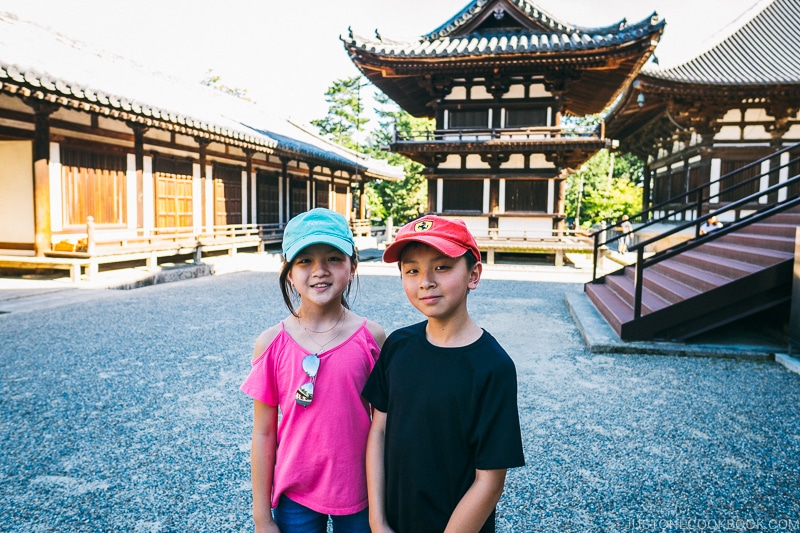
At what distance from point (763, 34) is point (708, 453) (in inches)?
749

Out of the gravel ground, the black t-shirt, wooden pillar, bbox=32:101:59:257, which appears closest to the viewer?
the black t-shirt

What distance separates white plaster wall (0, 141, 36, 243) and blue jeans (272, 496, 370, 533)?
36.1 feet

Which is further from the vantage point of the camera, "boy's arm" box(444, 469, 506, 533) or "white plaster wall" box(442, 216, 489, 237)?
"white plaster wall" box(442, 216, 489, 237)

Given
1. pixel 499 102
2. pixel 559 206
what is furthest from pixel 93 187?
pixel 559 206

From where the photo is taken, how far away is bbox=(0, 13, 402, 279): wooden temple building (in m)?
9.45

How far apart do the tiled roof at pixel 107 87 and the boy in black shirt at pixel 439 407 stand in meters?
8.70

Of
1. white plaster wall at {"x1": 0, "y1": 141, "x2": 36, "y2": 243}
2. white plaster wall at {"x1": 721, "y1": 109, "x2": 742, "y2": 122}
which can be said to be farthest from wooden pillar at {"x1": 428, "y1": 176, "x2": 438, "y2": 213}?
white plaster wall at {"x1": 0, "y1": 141, "x2": 36, "y2": 243}

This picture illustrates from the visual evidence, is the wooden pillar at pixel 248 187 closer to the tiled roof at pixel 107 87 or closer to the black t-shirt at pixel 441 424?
the tiled roof at pixel 107 87

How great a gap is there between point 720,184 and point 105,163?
17.0 m

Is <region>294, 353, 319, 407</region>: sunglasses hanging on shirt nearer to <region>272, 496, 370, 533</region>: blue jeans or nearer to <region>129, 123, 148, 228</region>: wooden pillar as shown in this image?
<region>272, 496, 370, 533</region>: blue jeans

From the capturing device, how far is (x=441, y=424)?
1411mm

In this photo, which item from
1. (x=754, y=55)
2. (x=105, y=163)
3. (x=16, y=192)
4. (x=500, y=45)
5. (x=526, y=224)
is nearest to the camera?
(x=16, y=192)

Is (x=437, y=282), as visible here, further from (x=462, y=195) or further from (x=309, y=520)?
(x=462, y=195)

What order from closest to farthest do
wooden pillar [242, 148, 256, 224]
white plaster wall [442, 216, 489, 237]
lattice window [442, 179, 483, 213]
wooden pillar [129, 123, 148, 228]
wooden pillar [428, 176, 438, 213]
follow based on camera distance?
wooden pillar [129, 123, 148, 228]
wooden pillar [242, 148, 256, 224]
white plaster wall [442, 216, 489, 237]
lattice window [442, 179, 483, 213]
wooden pillar [428, 176, 438, 213]
